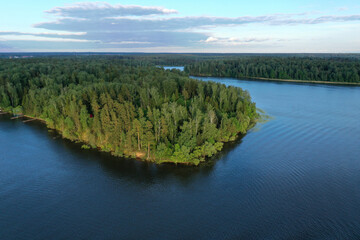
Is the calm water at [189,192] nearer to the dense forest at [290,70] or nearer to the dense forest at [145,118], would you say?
the dense forest at [145,118]

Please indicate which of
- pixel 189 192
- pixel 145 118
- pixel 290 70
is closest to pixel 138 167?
pixel 145 118

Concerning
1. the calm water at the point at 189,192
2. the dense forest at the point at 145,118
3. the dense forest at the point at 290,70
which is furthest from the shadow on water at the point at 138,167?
the dense forest at the point at 290,70

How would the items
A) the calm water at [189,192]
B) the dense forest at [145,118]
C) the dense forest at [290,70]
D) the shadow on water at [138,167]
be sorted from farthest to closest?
the dense forest at [290,70], the dense forest at [145,118], the shadow on water at [138,167], the calm water at [189,192]

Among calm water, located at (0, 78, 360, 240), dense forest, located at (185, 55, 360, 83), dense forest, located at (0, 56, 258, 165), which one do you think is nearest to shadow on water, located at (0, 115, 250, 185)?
calm water, located at (0, 78, 360, 240)

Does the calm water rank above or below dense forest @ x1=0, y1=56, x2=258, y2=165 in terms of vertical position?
below

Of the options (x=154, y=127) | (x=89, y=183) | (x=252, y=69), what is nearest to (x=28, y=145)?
(x=89, y=183)

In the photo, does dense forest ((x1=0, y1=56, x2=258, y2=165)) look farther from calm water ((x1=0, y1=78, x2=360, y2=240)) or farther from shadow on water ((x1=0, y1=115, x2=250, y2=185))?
calm water ((x1=0, y1=78, x2=360, y2=240))

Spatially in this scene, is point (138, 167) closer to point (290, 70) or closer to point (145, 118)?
point (145, 118)
